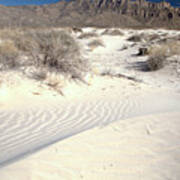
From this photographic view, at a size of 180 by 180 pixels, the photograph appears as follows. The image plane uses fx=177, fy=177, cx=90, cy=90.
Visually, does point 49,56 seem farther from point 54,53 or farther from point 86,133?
point 86,133

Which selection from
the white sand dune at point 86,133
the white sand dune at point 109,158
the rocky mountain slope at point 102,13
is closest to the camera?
the white sand dune at point 109,158

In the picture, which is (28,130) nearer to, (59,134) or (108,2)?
(59,134)

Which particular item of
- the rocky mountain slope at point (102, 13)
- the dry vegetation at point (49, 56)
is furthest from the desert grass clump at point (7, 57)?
the rocky mountain slope at point (102, 13)

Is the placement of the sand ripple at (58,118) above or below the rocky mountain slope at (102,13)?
below

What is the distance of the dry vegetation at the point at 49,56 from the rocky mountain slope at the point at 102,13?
6089 centimetres

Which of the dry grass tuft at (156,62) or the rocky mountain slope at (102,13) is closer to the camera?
the dry grass tuft at (156,62)

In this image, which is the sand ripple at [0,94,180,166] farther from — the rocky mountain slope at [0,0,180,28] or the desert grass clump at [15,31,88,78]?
the rocky mountain slope at [0,0,180,28]

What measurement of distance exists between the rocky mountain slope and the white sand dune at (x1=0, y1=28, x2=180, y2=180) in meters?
62.9

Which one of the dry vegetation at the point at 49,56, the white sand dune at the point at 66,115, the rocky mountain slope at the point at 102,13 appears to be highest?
the rocky mountain slope at the point at 102,13

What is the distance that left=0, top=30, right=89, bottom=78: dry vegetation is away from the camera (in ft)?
20.2

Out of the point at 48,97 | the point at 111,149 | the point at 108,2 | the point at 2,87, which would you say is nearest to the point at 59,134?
Answer: the point at 111,149

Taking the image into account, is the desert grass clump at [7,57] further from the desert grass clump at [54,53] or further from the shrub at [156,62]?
the shrub at [156,62]

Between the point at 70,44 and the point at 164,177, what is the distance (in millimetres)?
5442

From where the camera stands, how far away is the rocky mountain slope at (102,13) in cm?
6792
